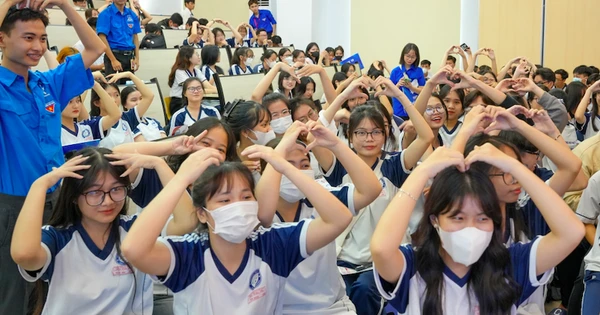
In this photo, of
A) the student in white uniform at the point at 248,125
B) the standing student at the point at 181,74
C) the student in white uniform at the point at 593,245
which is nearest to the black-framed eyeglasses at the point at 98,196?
the student in white uniform at the point at 248,125

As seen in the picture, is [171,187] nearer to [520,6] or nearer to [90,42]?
[90,42]

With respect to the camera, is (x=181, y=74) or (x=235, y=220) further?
(x=181, y=74)

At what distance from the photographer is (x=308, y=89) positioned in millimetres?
6527

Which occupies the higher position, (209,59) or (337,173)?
(209,59)

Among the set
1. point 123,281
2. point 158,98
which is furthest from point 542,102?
point 158,98

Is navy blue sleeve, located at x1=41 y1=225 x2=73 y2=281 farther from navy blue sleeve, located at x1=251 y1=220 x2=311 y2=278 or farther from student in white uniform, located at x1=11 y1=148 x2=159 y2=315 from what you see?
navy blue sleeve, located at x1=251 y1=220 x2=311 y2=278

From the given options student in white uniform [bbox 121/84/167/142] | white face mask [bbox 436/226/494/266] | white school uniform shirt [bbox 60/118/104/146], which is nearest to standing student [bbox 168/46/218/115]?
student in white uniform [bbox 121/84/167/142]

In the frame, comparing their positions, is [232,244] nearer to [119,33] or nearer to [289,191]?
[289,191]

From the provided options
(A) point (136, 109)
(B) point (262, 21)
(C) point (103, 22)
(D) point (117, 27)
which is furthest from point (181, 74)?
(B) point (262, 21)

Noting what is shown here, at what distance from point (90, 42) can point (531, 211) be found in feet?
7.42

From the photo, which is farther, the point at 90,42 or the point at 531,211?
the point at 90,42

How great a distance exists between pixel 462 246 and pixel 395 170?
1.45 m

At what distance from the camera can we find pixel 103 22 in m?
7.45

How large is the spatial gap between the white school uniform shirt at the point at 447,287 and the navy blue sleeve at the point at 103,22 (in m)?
6.30
